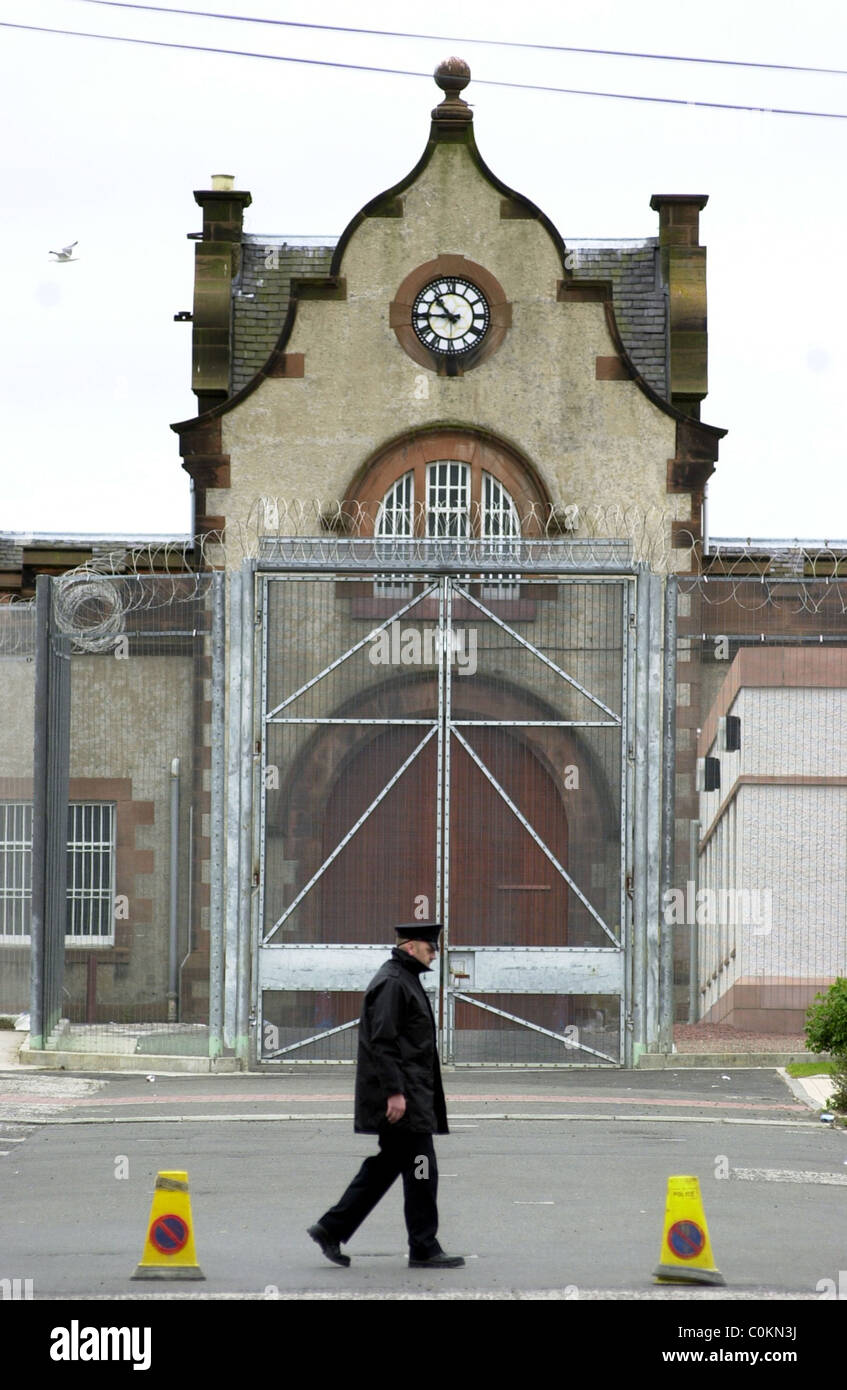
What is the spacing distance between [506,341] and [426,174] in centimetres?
233

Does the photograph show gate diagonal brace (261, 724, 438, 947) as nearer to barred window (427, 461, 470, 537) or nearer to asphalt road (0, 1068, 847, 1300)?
asphalt road (0, 1068, 847, 1300)

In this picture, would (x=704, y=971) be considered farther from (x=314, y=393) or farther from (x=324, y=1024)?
(x=314, y=393)

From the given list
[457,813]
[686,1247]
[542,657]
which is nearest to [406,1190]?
[686,1247]

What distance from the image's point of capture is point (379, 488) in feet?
91.6

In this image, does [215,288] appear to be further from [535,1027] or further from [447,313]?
[535,1027]

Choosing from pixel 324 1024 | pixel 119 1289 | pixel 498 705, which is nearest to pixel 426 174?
pixel 498 705

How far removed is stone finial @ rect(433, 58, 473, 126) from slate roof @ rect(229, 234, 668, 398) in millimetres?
2302

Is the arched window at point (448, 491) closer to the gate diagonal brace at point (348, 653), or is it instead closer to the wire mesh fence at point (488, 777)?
the wire mesh fence at point (488, 777)

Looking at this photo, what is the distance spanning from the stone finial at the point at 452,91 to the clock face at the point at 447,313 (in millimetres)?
2126

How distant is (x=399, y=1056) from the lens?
11359 mm

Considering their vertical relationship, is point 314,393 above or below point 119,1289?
above
